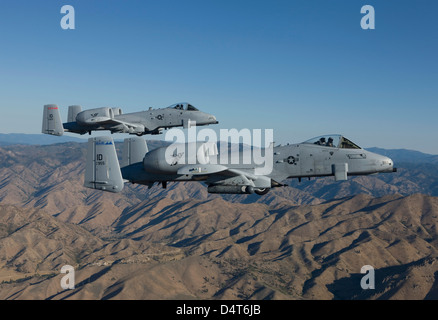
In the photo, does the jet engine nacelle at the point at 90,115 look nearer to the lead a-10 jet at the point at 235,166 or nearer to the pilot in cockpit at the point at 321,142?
the lead a-10 jet at the point at 235,166

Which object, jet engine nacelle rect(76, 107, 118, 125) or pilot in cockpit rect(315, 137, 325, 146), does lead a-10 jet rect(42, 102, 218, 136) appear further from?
pilot in cockpit rect(315, 137, 325, 146)

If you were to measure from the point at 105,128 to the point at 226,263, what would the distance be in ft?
518

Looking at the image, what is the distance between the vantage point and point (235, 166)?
29125 mm

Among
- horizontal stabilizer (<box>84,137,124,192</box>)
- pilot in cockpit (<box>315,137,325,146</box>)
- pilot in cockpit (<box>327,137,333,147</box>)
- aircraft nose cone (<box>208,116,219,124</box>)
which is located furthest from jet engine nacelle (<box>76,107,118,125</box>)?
pilot in cockpit (<box>327,137,333,147</box>)

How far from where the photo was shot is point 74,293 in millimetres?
144250

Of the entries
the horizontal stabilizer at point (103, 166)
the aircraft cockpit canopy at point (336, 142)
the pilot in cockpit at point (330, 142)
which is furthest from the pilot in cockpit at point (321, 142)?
the horizontal stabilizer at point (103, 166)

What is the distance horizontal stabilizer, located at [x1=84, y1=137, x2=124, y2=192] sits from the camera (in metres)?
25.8

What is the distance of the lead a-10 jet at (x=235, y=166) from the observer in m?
26.0

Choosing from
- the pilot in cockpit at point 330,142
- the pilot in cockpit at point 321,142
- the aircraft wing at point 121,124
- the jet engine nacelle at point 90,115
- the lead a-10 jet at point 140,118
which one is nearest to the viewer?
the pilot in cockpit at point 330,142

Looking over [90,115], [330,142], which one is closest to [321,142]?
[330,142]

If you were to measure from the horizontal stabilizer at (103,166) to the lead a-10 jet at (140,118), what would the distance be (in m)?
13.2

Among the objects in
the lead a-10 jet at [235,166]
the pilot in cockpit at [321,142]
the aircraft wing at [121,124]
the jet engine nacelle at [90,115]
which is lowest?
the lead a-10 jet at [235,166]

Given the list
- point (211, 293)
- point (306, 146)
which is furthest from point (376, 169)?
point (211, 293)

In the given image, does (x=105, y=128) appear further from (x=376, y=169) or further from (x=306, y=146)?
(x=376, y=169)
